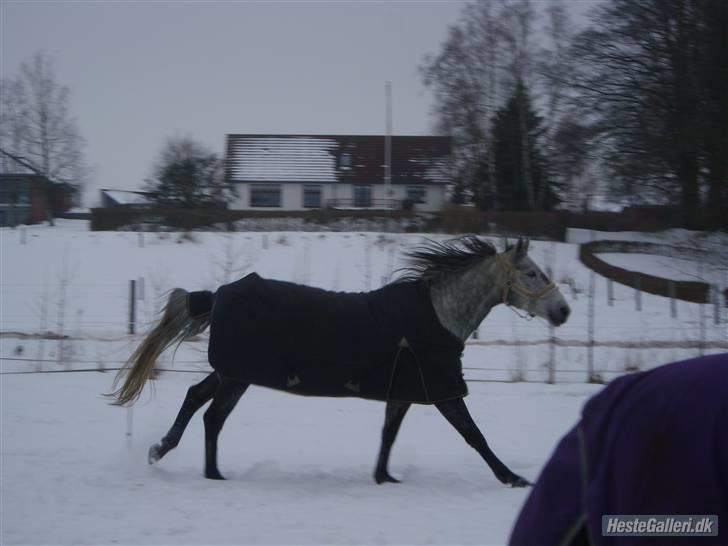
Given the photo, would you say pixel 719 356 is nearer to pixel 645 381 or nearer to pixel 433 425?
pixel 645 381

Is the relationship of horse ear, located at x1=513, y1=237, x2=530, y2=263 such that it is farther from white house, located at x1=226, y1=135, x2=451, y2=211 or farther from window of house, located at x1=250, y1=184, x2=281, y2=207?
window of house, located at x1=250, y1=184, x2=281, y2=207

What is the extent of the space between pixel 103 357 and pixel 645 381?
985cm

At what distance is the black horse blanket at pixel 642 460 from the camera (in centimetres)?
136

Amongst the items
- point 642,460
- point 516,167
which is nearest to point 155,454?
point 642,460

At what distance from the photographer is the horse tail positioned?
18.4ft

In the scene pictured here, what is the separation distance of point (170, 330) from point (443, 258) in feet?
7.63

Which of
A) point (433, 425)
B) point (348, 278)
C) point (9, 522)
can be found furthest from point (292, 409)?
point (348, 278)

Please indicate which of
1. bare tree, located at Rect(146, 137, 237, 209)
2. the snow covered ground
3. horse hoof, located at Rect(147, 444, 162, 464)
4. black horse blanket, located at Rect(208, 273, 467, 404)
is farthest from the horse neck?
bare tree, located at Rect(146, 137, 237, 209)

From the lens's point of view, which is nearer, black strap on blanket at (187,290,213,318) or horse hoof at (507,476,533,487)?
horse hoof at (507,476,533,487)

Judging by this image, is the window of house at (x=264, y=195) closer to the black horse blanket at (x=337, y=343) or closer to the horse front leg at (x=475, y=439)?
the black horse blanket at (x=337, y=343)

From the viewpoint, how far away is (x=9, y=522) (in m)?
4.11

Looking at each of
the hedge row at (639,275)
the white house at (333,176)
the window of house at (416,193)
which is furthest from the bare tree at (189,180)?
the hedge row at (639,275)

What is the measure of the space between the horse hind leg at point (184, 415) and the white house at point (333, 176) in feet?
112

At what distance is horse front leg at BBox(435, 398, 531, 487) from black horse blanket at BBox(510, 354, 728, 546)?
344 cm
